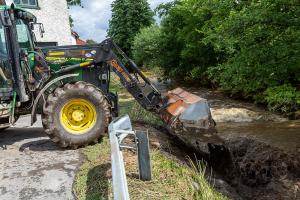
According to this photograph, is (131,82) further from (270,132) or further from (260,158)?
(270,132)

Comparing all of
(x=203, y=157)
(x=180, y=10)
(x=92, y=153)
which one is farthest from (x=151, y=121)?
(x=180, y=10)

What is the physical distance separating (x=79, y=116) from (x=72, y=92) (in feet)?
1.65

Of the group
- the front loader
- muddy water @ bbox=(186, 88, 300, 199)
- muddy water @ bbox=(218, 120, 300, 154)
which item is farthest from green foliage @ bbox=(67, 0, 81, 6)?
the front loader

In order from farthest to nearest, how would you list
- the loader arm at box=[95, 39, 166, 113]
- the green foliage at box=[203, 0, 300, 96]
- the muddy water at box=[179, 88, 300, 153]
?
the muddy water at box=[179, 88, 300, 153] → the loader arm at box=[95, 39, 166, 113] → the green foliage at box=[203, 0, 300, 96]

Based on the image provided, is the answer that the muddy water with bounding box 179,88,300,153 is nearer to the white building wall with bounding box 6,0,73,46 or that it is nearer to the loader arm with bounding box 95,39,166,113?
the loader arm with bounding box 95,39,166,113

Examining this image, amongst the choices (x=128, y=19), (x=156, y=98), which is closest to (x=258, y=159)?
(x=156, y=98)

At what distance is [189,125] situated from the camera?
21.9 feet

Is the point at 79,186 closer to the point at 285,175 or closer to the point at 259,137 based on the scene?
the point at 285,175

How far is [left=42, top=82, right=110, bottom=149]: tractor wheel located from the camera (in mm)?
6754

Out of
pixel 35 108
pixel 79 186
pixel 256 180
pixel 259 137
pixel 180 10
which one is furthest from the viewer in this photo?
pixel 180 10

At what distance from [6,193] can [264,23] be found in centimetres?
489

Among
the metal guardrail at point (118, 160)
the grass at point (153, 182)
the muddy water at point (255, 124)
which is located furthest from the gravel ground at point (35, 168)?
the muddy water at point (255, 124)

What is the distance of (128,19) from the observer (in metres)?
44.4

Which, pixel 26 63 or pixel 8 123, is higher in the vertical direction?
pixel 26 63
